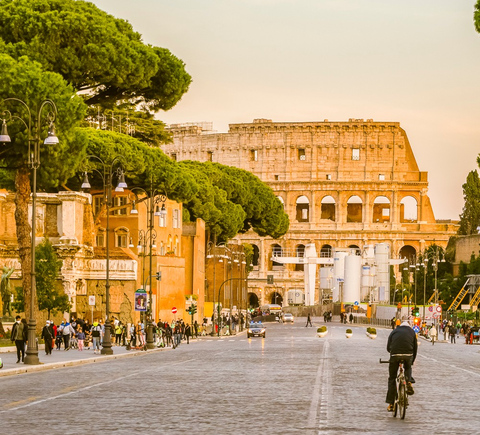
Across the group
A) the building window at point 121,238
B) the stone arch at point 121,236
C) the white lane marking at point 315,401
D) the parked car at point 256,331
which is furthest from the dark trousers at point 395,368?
the building window at point 121,238

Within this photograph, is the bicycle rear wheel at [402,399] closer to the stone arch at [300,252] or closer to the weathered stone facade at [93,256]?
the weathered stone facade at [93,256]

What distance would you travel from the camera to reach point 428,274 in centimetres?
11562

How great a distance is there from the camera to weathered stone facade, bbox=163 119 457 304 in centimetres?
15750

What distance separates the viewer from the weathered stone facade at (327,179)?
158 metres

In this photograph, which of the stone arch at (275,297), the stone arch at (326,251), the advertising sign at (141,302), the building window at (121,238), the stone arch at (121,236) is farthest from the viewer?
the stone arch at (326,251)

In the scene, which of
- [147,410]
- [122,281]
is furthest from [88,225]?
[147,410]

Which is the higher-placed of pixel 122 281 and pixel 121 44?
pixel 121 44

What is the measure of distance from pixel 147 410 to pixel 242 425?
8.22 ft

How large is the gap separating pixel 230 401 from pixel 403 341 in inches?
142

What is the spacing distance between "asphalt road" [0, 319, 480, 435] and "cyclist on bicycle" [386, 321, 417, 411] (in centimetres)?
38

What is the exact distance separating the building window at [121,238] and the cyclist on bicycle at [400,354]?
58811 mm

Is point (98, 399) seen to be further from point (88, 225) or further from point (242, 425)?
point (88, 225)

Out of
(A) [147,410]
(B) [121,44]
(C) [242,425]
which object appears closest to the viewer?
(C) [242,425]

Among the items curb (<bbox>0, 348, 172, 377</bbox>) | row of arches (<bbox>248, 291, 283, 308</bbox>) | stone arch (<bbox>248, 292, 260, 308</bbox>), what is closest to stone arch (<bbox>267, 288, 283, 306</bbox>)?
row of arches (<bbox>248, 291, 283, 308</bbox>)
